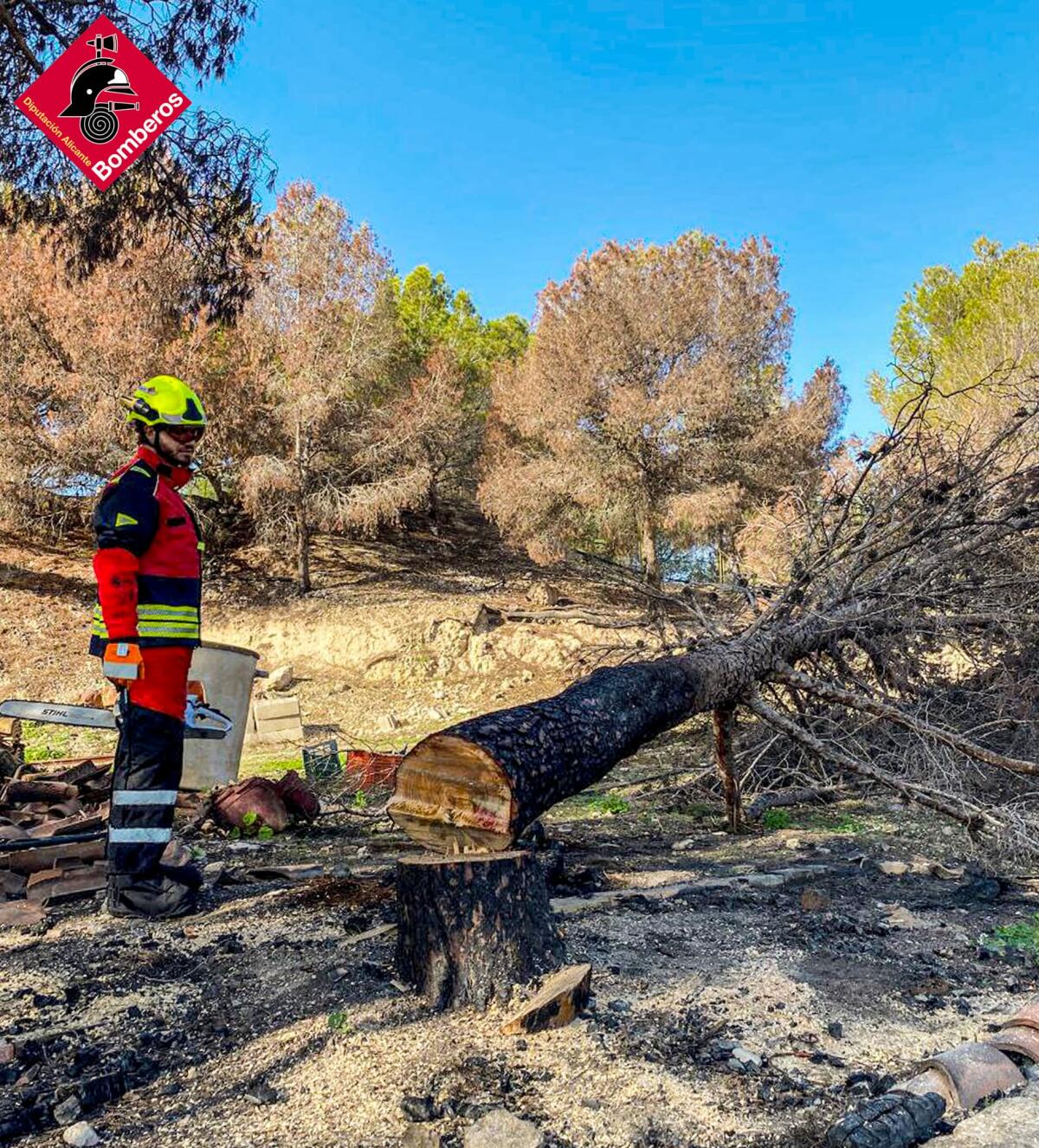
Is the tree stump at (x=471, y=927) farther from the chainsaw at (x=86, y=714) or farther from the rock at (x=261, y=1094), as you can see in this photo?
the chainsaw at (x=86, y=714)

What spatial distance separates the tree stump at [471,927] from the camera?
7.11ft

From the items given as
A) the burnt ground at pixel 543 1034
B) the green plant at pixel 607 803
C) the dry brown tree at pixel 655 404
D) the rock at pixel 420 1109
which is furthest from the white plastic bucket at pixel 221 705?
the dry brown tree at pixel 655 404

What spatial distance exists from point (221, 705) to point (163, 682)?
2271 millimetres

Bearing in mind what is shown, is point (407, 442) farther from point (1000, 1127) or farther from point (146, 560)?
point (1000, 1127)

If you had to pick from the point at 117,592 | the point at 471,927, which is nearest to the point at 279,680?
the point at 117,592

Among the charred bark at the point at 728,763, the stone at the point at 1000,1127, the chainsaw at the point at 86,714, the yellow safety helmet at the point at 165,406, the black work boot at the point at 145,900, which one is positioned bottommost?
the stone at the point at 1000,1127

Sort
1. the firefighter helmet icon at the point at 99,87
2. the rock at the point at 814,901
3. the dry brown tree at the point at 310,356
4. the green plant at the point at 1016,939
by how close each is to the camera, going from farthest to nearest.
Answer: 1. the dry brown tree at the point at 310,356
2. the firefighter helmet icon at the point at 99,87
3. the rock at the point at 814,901
4. the green plant at the point at 1016,939

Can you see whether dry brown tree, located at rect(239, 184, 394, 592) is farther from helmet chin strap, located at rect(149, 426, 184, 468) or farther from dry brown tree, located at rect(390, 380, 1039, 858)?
helmet chin strap, located at rect(149, 426, 184, 468)

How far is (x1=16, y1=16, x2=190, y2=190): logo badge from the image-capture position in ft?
14.3

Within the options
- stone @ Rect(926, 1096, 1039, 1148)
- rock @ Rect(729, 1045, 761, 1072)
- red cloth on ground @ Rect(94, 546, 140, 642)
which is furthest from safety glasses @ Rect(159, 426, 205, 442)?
stone @ Rect(926, 1096, 1039, 1148)

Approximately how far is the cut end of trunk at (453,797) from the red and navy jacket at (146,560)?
46.0 inches

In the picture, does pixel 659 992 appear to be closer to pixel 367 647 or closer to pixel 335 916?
pixel 335 916

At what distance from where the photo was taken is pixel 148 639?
304 cm

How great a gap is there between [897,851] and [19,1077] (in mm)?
3817
